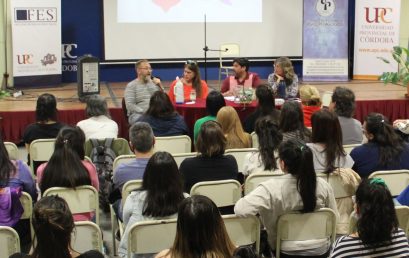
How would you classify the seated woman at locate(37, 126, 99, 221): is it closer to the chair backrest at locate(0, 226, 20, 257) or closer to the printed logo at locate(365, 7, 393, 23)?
the chair backrest at locate(0, 226, 20, 257)

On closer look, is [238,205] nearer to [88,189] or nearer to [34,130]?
[88,189]

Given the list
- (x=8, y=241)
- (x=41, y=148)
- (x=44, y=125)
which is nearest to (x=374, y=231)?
(x=8, y=241)

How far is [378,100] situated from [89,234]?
19.7 feet

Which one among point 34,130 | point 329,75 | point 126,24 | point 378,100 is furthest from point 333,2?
point 34,130

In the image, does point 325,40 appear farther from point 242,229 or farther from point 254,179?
point 242,229

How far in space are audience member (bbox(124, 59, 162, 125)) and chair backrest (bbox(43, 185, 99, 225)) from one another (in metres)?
3.12

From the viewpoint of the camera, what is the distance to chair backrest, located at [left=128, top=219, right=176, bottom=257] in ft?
9.13

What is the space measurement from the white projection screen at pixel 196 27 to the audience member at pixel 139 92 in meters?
3.66

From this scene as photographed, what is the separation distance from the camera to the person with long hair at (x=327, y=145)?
3.80 meters

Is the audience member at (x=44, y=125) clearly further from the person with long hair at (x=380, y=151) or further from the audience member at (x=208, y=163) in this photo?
the person with long hair at (x=380, y=151)

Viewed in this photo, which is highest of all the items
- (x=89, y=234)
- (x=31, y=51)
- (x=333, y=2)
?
(x=333, y=2)

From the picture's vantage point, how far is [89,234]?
2.87 meters

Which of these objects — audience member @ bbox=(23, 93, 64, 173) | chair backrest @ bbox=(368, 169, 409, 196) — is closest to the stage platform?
audience member @ bbox=(23, 93, 64, 173)

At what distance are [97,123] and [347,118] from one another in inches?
85.9
